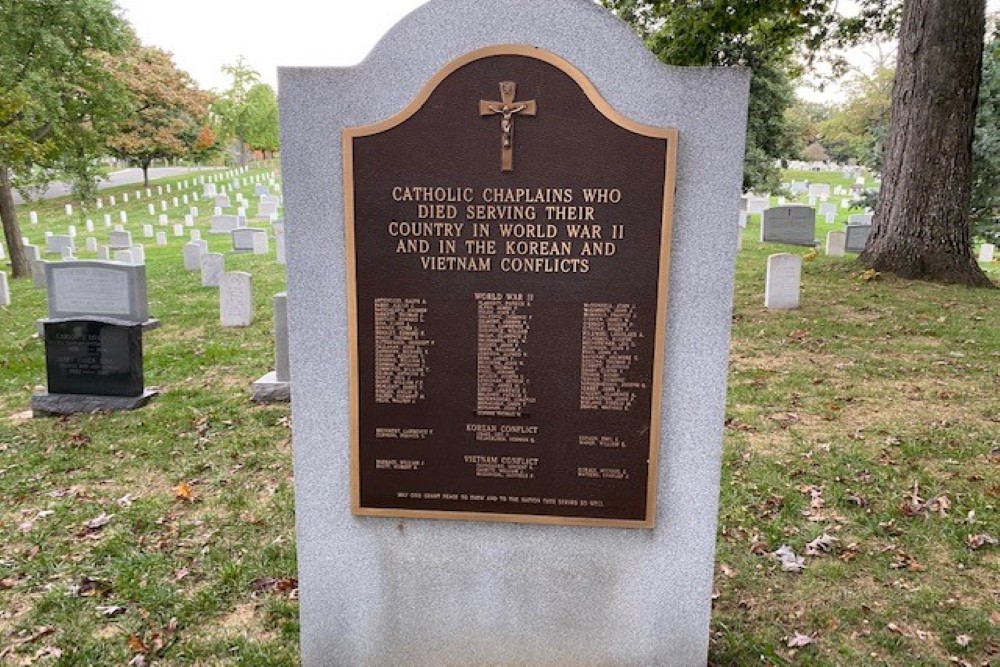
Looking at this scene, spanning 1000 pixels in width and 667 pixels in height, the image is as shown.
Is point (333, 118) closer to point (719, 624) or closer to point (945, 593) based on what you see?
point (719, 624)

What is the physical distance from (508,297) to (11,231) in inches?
800

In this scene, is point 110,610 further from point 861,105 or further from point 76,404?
point 861,105

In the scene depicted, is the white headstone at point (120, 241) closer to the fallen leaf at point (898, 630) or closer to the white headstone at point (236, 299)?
the white headstone at point (236, 299)


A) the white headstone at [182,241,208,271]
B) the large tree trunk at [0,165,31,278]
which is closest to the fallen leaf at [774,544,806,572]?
the white headstone at [182,241,208,271]

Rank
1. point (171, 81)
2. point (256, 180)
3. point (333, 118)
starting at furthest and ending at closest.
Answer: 1. point (256, 180)
2. point (171, 81)
3. point (333, 118)

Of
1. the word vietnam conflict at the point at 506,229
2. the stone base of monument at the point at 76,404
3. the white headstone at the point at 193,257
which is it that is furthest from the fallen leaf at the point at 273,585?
the white headstone at the point at 193,257

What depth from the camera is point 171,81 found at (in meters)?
35.2

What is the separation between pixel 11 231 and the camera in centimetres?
1912

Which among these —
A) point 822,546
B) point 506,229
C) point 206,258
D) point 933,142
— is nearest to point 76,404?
point 506,229

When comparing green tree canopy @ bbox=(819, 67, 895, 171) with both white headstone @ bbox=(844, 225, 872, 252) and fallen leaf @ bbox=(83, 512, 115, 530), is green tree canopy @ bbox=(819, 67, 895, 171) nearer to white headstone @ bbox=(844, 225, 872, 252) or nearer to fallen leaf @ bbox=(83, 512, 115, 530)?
white headstone @ bbox=(844, 225, 872, 252)

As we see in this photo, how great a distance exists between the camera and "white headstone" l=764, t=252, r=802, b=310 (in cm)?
1160

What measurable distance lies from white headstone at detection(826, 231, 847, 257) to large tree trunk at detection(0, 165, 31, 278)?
20629 millimetres

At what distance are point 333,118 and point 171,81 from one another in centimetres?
3693

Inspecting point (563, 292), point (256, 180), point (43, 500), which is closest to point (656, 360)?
point (563, 292)
